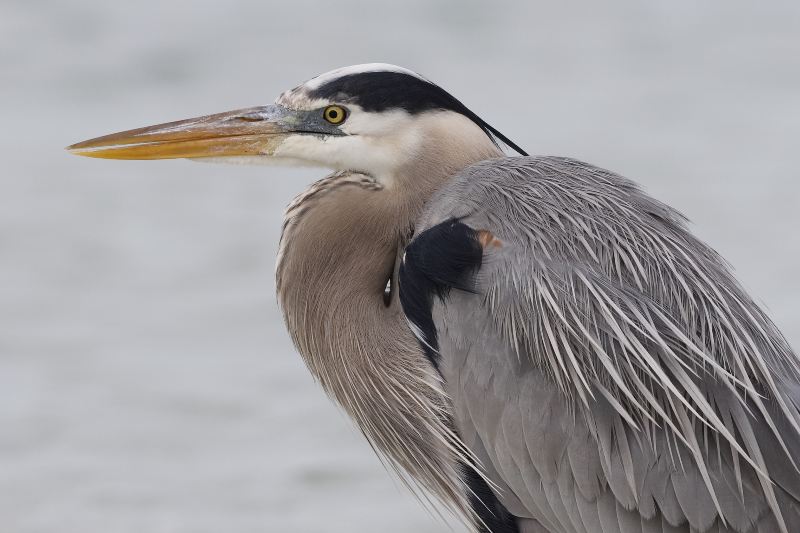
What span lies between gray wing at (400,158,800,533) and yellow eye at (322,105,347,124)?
13.7 inches

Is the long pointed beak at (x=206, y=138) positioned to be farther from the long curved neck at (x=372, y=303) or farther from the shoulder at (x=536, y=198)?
the shoulder at (x=536, y=198)

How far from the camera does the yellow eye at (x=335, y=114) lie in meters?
3.59

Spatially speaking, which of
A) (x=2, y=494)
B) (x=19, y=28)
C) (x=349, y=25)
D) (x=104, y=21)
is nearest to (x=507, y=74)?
(x=349, y=25)

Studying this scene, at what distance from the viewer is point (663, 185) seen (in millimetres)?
7355

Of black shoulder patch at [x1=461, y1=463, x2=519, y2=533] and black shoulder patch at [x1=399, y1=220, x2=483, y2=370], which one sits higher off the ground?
black shoulder patch at [x1=399, y1=220, x2=483, y2=370]

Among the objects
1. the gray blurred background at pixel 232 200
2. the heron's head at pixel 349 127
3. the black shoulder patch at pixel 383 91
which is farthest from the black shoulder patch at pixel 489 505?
the gray blurred background at pixel 232 200

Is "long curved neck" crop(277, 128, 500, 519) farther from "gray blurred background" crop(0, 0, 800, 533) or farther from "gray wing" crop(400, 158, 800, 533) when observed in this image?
"gray blurred background" crop(0, 0, 800, 533)

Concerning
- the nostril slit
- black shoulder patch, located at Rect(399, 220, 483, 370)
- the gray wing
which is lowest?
the gray wing

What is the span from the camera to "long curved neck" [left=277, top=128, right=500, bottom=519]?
3625mm

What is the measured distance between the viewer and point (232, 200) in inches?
287

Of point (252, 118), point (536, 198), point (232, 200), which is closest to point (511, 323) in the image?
point (536, 198)

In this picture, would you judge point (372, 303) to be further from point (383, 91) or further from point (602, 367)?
point (602, 367)

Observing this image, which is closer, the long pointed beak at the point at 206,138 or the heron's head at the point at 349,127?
the heron's head at the point at 349,127

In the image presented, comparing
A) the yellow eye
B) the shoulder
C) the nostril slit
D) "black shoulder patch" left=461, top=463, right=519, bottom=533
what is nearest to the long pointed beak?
the nostril slit
